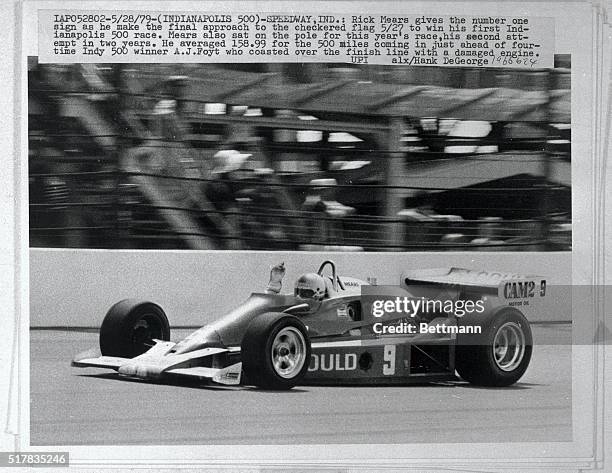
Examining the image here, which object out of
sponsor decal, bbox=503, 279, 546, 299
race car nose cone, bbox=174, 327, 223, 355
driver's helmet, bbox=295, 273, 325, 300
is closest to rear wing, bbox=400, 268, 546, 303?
sponsor decal, bbox=503, 279, 546, 299

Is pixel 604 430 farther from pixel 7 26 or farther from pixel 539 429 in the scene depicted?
pixel 7 26

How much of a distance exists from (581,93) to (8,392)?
243 centimetres

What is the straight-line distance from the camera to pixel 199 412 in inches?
123

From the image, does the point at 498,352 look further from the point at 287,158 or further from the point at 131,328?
the point at 131,328

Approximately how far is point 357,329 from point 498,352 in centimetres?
56

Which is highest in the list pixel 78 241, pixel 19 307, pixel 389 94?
pixel 389 94

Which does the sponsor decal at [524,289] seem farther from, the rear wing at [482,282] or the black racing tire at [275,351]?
the black racing tire at [275,351]

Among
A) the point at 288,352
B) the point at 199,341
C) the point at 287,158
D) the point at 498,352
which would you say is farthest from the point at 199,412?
the point at 498,352

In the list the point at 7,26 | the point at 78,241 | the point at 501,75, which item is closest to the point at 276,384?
the point at 78,241

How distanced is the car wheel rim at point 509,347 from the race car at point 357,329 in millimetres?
19

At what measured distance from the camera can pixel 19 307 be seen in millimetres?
3133

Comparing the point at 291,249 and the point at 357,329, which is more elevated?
the point at 291,249

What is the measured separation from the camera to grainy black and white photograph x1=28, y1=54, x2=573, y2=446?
3.13 m

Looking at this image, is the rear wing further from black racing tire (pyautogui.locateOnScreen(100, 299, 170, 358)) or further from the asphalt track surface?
black racing tire (pyautogui.locateOnScreen(100, 299, 170, 358))
